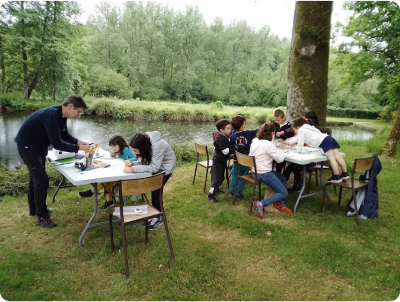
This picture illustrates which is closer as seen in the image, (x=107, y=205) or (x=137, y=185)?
(x=137, y=185)

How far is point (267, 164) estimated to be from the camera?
3.97 metres

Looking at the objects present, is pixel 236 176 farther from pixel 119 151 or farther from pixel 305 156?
pixel 119 151

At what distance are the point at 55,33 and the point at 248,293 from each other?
2322 cm

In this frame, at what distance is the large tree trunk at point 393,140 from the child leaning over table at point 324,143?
4853 millimetres

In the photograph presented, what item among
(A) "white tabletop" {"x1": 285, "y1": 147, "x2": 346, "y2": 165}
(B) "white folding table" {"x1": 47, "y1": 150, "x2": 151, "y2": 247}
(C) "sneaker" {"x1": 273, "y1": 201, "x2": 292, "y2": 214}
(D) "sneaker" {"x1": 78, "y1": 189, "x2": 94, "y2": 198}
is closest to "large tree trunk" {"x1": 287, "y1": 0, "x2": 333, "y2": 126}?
(A) "white tabletop" {"x1": 285, "y1": 147, "x2": 346, "y2": 165}

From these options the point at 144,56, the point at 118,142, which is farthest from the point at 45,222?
the point at 144,56

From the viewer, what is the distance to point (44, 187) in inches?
138

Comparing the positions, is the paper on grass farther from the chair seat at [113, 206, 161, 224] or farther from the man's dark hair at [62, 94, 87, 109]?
the man's dark hair at [62, 94, 87, 109]

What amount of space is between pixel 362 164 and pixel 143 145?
2993 millimetres

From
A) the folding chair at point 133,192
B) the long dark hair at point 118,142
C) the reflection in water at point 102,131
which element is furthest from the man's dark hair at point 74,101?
the reflection in water at point 102,131

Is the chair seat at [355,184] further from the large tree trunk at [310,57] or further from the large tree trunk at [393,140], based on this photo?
the large tree trunk at [393,140]

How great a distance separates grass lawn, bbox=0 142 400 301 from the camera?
244 cm

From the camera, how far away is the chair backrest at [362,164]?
3.55m

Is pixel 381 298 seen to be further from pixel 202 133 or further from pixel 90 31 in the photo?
pixel 90 31
